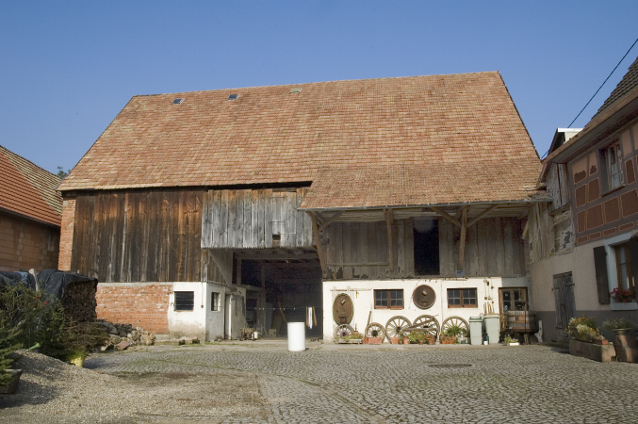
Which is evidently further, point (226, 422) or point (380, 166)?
point (380, 166)

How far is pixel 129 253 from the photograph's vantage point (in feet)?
73.2

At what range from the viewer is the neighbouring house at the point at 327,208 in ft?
65.3

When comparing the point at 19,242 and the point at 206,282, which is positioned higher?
the point at 19,242

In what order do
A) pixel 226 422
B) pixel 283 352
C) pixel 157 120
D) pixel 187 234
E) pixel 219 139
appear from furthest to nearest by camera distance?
pixel 157 120, pixel 219 139, pixel 187 234, pixel 283 352, pixel 226 422

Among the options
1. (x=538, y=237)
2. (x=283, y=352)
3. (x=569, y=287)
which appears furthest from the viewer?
(x=538, y=237)

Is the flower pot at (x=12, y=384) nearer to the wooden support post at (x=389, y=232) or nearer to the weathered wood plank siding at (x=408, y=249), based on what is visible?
the wooden support post at (x=389, y=232)

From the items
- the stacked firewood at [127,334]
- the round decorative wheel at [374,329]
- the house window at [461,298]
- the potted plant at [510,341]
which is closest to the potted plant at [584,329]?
the potted plant at [510,341]

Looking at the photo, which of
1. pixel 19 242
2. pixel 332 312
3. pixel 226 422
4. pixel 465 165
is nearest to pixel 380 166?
pixel 465 165

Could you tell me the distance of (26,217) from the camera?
70.4 feet

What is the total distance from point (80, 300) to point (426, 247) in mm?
12036

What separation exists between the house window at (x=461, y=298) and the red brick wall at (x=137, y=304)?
412 inches

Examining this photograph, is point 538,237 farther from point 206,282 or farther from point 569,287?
point 206,282

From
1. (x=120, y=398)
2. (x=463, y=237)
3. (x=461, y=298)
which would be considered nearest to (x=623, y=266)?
(x=463, y=237)

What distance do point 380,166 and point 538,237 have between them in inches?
247
